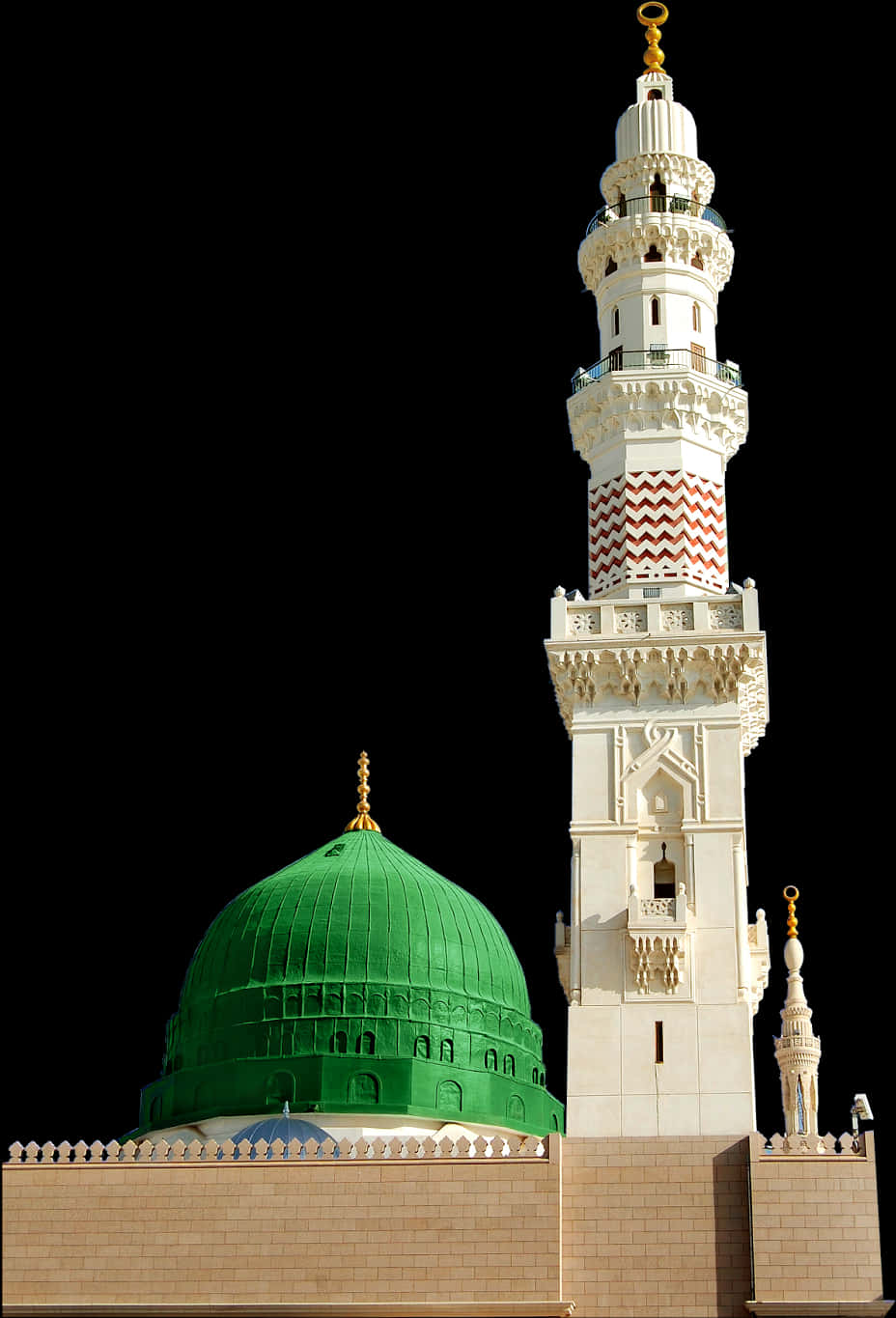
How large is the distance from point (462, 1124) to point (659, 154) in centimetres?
1715

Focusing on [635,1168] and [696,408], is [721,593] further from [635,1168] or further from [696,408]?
[635,1168]

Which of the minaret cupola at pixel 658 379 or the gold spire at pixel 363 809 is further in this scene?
the gold spire at pixel 363 809

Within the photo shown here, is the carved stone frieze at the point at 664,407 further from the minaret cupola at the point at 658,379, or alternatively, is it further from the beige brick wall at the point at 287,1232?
the beige brick wall at the point at 287,1232

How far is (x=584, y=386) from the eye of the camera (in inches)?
1211

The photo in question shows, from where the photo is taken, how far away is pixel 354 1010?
3303 centimetres

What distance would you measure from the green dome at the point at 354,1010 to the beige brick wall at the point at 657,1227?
7810mm

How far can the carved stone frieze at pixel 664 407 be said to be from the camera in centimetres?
2983

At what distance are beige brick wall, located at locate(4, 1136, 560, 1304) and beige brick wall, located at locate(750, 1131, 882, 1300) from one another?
104 inches

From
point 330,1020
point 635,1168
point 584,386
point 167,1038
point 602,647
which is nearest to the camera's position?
point 635,1168

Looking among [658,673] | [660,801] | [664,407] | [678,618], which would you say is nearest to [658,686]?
[658,673]

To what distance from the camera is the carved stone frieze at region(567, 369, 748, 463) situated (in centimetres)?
2983

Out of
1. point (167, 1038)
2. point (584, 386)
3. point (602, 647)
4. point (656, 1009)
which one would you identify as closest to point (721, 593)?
point (602, 647)

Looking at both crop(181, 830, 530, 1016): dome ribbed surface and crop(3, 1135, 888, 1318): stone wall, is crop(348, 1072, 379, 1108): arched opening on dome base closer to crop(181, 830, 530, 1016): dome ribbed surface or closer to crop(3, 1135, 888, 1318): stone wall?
crop(181, 830, 530, 1016): dome ribbed surface

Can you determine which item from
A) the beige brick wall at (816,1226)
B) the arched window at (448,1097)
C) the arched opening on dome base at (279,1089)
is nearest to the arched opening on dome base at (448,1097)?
the arched window at (448,1097)
